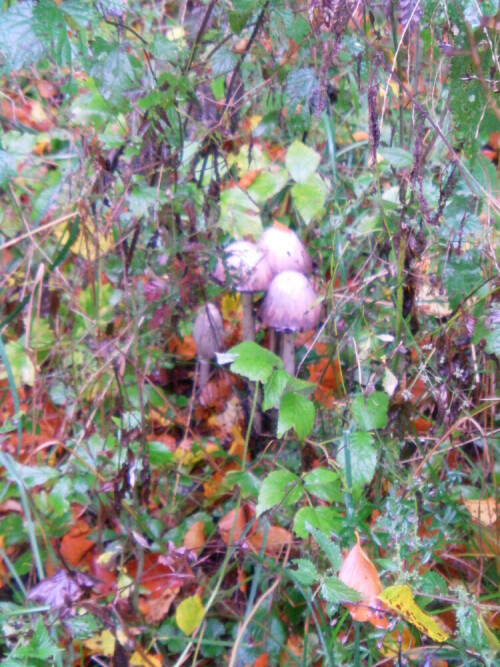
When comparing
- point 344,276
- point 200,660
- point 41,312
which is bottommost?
point 200,660

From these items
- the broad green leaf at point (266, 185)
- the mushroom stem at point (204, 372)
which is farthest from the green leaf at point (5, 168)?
the mushroom stem at point (204, 372)

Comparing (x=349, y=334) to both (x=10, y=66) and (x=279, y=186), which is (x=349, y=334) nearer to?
(x=279, y=186)

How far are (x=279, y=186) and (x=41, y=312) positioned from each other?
94 centimetres

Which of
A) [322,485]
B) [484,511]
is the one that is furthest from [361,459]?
[484,511]

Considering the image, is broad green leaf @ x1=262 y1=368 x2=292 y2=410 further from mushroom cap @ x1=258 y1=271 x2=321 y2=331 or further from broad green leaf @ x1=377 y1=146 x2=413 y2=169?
broad green leaf @ x1=377 y1=146 x2=413 y2=169

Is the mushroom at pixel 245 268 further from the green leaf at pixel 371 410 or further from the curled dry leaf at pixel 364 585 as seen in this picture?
the curled dry leaf at pixel 364 585

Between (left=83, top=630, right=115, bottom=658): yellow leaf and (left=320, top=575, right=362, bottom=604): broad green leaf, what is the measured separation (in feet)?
2.14

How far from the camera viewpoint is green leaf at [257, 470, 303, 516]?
1248 millimetres

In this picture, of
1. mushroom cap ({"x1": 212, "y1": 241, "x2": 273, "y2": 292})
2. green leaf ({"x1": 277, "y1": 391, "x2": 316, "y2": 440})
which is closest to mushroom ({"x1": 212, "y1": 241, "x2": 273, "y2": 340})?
mushroom cap ({"x1": 212, "y1": 241, "x2": 273, "y2": 292})

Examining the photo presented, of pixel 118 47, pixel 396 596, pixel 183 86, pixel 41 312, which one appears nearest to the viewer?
pixel 396 596

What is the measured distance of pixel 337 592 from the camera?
1.04 metres

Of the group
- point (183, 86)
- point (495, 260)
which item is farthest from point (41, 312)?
point (495, 260)

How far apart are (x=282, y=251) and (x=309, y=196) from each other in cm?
17

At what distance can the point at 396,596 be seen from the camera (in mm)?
1031
